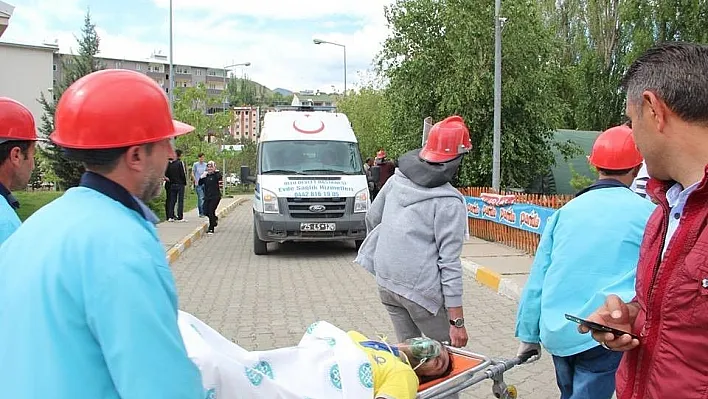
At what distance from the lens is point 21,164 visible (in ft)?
12.6

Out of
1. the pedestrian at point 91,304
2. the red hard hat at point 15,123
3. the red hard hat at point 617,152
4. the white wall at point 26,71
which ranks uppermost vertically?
the white wall at point 26,71

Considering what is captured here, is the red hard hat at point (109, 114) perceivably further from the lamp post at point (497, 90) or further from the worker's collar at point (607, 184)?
the lamp post at point (497, 90)

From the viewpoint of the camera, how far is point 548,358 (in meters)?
6.36

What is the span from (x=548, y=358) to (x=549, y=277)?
3312 millimetres

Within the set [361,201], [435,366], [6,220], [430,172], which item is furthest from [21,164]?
[361,201]

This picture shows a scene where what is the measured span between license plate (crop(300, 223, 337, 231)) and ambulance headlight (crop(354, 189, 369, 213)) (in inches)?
22.1

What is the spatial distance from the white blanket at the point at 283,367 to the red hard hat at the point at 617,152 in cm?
164

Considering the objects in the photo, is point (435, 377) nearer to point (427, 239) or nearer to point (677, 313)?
point (427, 239)

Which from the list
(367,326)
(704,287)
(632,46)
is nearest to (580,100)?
(632,46)

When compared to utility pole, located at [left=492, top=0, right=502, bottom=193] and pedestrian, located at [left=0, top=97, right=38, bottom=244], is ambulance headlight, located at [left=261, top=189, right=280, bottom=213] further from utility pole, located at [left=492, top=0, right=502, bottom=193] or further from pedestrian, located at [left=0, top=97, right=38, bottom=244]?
pedestrian, located at [left=0, top=97, right=38, bottom=244]

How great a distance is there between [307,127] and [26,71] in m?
60.4

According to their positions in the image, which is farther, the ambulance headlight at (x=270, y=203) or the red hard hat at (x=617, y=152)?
the ambulance headlight at (x=270, y=203)

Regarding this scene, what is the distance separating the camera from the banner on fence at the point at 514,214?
1142 cm

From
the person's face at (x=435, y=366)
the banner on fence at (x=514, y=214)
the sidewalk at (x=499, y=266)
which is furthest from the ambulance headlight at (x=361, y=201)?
the person's face at (x=435, y=366)
